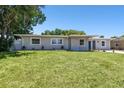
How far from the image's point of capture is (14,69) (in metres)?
11.9

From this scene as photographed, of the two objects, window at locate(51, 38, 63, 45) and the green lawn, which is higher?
window at locate(51, 38, 63, 45)

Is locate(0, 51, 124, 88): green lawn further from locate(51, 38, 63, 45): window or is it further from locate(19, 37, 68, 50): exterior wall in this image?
locate(51, 38, 63, 45): window

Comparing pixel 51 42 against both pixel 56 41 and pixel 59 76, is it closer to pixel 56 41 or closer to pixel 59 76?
pixel 56 41

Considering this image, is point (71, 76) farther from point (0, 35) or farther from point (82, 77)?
point (0, 35)

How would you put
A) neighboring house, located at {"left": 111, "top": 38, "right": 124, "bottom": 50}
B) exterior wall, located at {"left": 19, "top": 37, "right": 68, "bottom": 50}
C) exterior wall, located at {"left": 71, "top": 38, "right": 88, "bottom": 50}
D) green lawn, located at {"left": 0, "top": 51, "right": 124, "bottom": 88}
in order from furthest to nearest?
neighboring house, located at {"left": 111, "top": 38, "right": 124, "bottom": 50} < exterior wall, located at {"left": 71, "top": 38, "right": 88, "bottom": 50} < exterior wall, located at {"left": 19, "top": 37, "right": 68, "bottom": 50} < green lawn, located at {"left": 0, "top": 51, "right": 124, "bottom": 88}

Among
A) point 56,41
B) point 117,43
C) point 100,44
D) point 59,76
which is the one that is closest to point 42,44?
point 56,41

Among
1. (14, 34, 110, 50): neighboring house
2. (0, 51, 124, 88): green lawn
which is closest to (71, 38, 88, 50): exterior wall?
(14, 34, 110, 50): neighboring house

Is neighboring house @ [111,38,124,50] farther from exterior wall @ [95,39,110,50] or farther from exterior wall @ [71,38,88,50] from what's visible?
exterior wall @ [71,38,88,50]

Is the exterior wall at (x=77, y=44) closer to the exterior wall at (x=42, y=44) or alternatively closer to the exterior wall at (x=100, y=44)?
the exterior wall at (x=42, y=44)

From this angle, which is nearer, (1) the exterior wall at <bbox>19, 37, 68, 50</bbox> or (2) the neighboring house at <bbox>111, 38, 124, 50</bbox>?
(1) the exterior wall at <bbox>19, 37, 68, 50</bbox>

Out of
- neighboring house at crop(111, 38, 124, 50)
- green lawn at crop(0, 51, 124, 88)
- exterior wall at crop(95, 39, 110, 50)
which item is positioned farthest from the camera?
neighboring house at crop(111, 38, 124, 50)

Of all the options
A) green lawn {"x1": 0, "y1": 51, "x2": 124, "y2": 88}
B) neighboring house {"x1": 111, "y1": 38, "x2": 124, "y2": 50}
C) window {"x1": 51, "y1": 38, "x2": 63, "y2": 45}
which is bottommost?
green lawn {"x1": 0, "y1": 51, "x2": 124, "y2": 88}

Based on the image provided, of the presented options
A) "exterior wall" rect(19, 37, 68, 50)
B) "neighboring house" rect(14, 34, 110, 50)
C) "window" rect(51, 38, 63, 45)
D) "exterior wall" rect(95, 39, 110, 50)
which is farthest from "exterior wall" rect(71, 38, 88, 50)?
"exterior wall" rect(95, 39, 110, 50)
